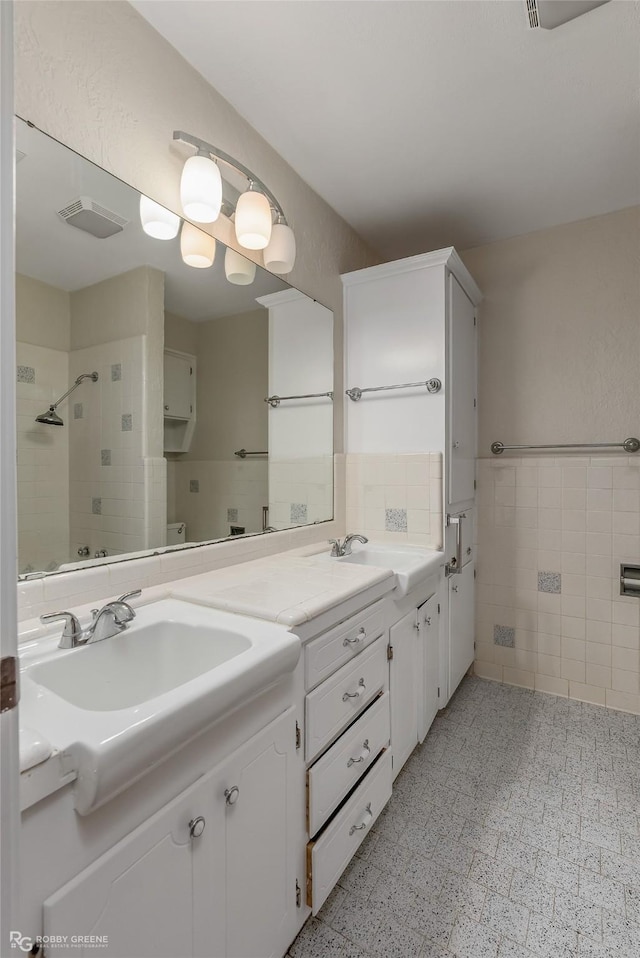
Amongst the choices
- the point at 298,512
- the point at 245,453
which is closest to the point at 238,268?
the point at 245,453

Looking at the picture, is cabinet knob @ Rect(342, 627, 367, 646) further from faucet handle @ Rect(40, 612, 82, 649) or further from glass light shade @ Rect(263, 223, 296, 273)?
glass light shade @ Rect(263, 223, 296, 273)

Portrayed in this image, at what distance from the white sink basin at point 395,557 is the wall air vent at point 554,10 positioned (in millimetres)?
1739

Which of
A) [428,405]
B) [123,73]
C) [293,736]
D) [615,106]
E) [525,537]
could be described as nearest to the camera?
[293,736]

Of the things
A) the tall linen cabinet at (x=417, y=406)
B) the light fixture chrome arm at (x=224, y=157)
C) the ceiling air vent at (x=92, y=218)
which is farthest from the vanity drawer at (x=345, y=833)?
the light fixture chrome arm at (x=224, y=157)

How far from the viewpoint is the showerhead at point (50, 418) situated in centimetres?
110

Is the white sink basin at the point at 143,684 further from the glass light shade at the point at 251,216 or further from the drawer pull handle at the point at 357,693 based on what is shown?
the glass light shade at the point at 251,216

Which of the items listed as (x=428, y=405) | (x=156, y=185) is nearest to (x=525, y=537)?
(x=428, y=405)

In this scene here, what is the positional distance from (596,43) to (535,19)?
274 mm

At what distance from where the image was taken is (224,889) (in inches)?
33.5

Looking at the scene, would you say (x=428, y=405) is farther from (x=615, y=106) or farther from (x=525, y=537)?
(x=615, y=106)

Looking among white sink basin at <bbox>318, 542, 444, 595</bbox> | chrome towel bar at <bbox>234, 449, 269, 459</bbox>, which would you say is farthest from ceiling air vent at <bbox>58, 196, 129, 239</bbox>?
white sink basin at <bbox>318, 542, 444, 595</bbox>

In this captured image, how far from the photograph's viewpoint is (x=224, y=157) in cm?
150

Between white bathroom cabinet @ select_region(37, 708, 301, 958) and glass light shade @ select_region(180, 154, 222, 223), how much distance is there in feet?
4.80

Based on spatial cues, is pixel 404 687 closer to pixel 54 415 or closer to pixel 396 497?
pixel 396 497
